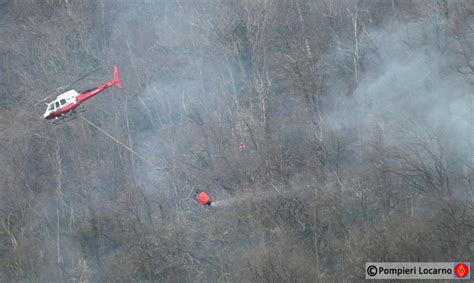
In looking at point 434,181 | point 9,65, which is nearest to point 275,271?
point 434,181

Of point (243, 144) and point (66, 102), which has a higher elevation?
point (66, 102)

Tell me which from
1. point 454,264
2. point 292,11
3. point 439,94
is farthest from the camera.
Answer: point 292,11

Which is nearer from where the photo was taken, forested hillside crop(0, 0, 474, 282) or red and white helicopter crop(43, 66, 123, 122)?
forested hillside crop(0, 0, 474, 282)

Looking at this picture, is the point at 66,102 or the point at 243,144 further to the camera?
the point at 243,144

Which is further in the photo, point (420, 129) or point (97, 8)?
point (97, 8)

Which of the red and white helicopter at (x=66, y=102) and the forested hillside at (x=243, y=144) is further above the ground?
the red and white helicopter at (x=66, y=102)

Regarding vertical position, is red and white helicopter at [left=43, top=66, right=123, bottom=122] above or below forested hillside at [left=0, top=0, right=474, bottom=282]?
above

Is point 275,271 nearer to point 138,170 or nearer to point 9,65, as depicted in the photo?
point 138,170

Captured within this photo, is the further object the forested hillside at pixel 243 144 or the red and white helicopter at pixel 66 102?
the red and white helicopter at pixel 66 102
